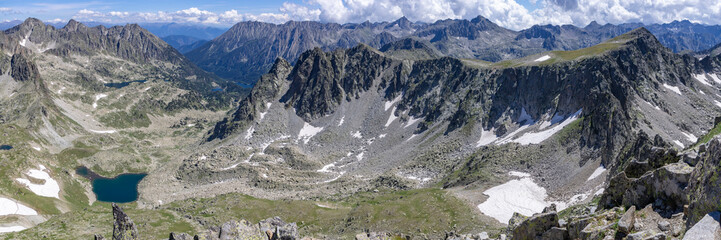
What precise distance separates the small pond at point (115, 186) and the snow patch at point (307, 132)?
7293cm

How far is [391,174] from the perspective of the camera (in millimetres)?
123750

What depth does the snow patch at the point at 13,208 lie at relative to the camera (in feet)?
302

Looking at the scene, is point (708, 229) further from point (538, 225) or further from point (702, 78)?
point (702, 78)

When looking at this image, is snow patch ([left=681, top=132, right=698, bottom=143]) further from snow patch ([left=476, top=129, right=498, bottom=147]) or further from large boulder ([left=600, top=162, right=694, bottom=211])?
large boulder ([left=600, top=162, right=694, bottom=211])

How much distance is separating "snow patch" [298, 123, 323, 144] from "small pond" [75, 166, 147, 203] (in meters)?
72.9

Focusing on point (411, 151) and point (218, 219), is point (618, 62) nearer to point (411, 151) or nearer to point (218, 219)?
point (411, 151)

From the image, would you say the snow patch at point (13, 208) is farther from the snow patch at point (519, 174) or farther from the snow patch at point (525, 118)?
the snow patch at point (525, 118)

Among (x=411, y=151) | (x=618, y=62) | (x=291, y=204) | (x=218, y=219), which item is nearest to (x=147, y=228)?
(x=218, y=219)

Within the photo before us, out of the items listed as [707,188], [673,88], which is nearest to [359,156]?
[673,88]

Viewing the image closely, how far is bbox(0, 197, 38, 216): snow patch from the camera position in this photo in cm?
9214

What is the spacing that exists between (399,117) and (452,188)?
79797 millimetres

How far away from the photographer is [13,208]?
94688 mm

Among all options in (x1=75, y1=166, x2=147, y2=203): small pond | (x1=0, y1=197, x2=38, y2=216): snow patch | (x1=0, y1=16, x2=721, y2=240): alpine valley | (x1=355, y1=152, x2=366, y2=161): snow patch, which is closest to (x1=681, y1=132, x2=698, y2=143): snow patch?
(x1=0, y1=16, x2=721, y2=240): alpine valley

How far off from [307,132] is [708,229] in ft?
579
